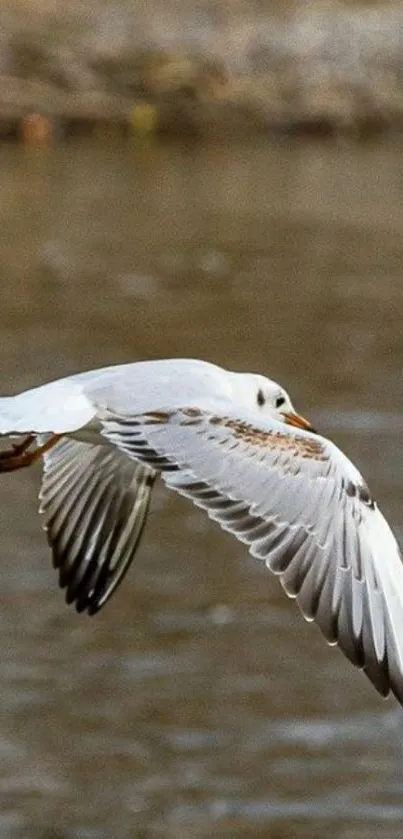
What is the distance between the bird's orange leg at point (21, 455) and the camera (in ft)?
25.3

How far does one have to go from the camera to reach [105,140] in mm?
26688

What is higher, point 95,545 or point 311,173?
point 311,173

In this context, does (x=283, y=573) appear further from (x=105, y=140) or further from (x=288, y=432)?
(x=105, y=140)

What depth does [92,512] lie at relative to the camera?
316 inches

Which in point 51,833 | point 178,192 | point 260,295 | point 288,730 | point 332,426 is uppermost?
point 178,192

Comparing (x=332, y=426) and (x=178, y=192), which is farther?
(x=178, y=192)

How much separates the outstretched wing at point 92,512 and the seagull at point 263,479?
570 mm

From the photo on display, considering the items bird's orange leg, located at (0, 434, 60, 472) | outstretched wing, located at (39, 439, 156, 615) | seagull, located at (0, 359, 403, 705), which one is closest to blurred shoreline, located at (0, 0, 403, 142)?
outstretched wing, located at (39, 439, 156, 615)

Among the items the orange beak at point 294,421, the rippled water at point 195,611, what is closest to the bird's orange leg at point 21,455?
the orange beak at point 294,421

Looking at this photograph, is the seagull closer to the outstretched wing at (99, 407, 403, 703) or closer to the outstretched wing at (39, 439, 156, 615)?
the outstretched wing at (99, 407, 403, 703)

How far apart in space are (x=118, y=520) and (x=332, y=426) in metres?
7.03

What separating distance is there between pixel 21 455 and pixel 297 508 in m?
1.25

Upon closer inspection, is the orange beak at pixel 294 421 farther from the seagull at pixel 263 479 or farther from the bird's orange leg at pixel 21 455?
the bird's orange leg at pixel 21 455

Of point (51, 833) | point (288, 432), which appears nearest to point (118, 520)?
point (288, 432)
